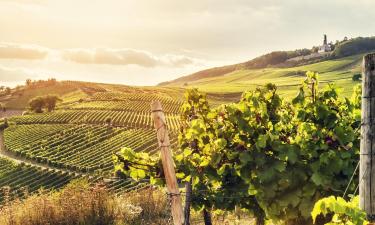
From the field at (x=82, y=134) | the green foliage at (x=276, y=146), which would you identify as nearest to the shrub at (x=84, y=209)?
the green foliage at (x=276, y=146)

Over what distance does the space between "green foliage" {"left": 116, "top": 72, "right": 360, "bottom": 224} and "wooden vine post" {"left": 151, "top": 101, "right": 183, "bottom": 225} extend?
1.21m

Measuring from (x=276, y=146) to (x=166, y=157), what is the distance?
5.91ft

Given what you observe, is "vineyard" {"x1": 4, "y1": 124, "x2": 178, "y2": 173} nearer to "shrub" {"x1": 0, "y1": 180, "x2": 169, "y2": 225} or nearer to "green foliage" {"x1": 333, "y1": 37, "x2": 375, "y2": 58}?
"shrub" {"x1": 0, "y1": 180, "x2": 169, "y2": 225}

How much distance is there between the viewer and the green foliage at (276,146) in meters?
6.93

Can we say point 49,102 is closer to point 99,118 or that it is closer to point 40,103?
point 40,103

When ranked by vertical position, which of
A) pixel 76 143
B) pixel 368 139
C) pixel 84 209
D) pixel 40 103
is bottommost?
pixel 76 143

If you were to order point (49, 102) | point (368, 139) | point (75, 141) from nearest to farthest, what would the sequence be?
1. point (368, 139)
2. point (75, 141)
3. point (49, 102)

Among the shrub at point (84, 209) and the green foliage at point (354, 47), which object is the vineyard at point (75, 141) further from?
the green foliage at point (354, 47)

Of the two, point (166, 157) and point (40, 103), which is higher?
point (166, 157)

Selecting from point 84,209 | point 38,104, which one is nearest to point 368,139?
point 84,209

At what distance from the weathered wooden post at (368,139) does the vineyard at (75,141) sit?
130ft

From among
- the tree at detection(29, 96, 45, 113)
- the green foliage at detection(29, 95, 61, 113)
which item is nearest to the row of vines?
the tree at detection(29, 96, 45, 113)

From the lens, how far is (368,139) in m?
4.61

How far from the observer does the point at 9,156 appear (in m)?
74.9
